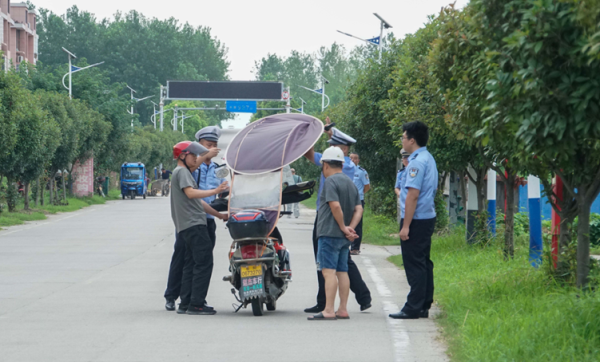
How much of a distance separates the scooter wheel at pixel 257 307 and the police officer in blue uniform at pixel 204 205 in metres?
0.91

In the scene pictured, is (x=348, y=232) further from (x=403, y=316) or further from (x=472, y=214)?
(x=472, y=214)

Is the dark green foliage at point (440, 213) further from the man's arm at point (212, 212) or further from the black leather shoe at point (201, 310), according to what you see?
the black leather shoe at point (201, 310)

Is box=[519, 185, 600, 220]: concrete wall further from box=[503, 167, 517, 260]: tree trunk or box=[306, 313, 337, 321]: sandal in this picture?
box=[306, 313, 337, 321]: sandal

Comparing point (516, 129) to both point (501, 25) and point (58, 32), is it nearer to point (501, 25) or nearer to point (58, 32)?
point (501, 25)

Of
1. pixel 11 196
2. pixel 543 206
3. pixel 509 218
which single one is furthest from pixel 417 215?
pixel 11 196

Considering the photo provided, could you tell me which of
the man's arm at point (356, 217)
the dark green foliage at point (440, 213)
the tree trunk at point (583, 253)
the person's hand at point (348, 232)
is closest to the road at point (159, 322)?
the person's hand at point (348, 232)

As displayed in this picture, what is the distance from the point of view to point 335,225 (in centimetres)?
860

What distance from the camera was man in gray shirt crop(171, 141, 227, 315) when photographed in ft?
29.9

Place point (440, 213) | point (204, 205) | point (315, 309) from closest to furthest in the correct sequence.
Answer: point (315, 309), point (204, 205), point (440, 213)

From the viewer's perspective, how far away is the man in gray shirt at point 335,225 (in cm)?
855

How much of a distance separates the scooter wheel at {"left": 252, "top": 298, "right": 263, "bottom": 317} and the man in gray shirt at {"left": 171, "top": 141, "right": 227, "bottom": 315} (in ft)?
1.51

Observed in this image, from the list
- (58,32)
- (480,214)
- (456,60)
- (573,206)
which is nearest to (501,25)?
(456,60)

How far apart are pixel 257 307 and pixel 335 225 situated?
1.20 metres

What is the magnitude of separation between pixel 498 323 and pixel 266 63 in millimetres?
149987
